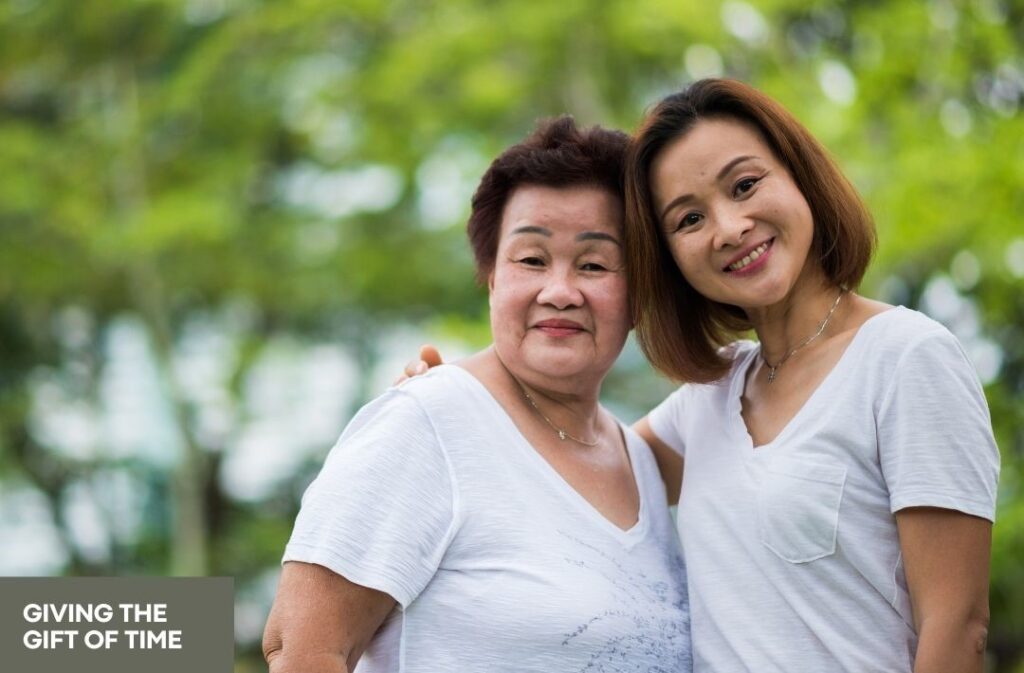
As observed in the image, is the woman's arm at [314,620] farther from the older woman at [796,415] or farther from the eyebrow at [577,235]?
the eyebrow at [577,235]

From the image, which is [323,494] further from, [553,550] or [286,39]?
[286,39]

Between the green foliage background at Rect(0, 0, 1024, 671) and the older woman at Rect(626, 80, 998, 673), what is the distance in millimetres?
4602

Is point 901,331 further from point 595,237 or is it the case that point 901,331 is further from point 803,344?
point 595,237

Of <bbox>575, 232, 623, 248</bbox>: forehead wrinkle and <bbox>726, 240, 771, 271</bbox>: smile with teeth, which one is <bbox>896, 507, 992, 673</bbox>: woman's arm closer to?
<bbox>726, 240, 771, 271</bbox>: smile with teeth

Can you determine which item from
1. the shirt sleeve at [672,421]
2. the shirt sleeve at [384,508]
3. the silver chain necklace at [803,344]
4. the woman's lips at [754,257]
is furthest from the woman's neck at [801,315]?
the shirt sleeve at [384,508]

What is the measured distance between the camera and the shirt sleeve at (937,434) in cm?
206

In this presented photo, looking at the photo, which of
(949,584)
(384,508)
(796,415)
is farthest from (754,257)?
(384,508)

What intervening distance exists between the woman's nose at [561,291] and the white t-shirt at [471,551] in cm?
25

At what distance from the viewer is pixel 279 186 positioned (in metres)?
13.3

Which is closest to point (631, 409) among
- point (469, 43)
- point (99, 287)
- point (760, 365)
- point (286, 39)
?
point (469, 43)

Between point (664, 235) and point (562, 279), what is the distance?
212mm

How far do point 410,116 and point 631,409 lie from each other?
129 inches

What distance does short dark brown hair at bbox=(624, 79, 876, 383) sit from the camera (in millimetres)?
2383

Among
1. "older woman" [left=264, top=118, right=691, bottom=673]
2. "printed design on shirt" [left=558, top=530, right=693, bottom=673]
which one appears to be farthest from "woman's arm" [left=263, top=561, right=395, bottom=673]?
"printed design on shirt" [left=558, top=530, right=693, bottom=673]
